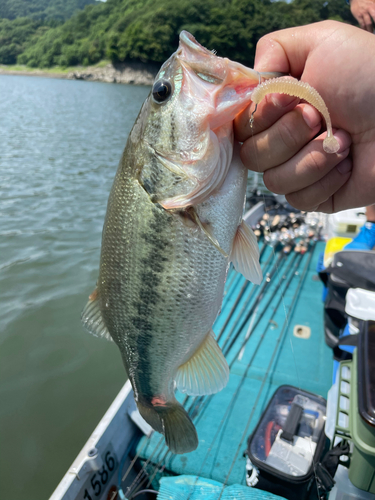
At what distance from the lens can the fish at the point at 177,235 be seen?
3.98 ft

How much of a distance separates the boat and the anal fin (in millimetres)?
477

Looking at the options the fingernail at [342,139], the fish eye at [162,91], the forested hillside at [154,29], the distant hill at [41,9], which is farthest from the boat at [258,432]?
the distant hill at [41,9]

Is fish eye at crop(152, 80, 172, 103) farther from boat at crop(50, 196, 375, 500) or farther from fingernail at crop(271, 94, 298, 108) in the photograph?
boat at crop(50, 196, 375, 500)

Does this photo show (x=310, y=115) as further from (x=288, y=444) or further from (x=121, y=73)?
(x=121, y=73)

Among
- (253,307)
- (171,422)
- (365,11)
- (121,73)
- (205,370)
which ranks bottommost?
(121,73)

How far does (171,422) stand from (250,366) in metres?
2.17

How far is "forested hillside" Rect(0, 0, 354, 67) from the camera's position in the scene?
42.9 meters

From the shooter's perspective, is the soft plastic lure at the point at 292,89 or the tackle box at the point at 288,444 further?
the tackle box at the point at 288,444

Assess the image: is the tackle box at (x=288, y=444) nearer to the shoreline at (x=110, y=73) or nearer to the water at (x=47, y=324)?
the water at (x=47, y=324)

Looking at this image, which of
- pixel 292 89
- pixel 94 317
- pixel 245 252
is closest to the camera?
pixel 292 89

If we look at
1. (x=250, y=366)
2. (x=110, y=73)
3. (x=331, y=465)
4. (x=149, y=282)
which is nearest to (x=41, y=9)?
(x=110, y=73)

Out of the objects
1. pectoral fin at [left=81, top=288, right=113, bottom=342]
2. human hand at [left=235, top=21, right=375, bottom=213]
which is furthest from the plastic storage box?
pectoral fin at [left=81, top=288, right=113, bottom=342]

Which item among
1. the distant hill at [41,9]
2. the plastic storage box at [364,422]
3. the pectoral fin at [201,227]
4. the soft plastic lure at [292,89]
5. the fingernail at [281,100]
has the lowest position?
the plastic storage box at [364,422]

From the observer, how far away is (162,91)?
1.25 m
